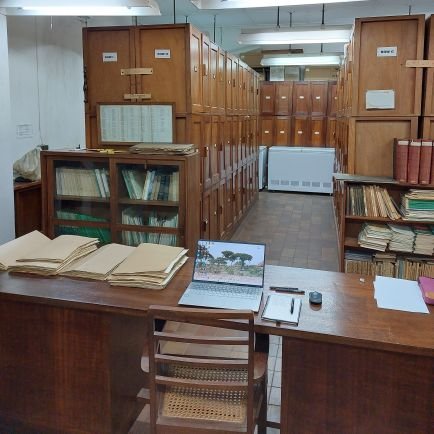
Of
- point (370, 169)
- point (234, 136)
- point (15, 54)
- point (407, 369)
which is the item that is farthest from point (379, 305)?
point (15, 54)

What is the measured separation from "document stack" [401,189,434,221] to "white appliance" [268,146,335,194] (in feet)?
19.6

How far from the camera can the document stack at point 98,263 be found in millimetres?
2266

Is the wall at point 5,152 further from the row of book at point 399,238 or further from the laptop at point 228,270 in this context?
the row of book at point 399,238

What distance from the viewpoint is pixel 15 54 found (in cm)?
566

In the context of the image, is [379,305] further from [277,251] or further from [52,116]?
[52,116]

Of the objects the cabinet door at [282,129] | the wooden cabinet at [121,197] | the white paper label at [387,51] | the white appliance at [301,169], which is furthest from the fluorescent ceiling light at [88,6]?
the cabinet door at [282,129]

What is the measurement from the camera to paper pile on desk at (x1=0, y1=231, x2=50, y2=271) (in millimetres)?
2357

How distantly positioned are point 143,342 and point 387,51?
288 centimetres

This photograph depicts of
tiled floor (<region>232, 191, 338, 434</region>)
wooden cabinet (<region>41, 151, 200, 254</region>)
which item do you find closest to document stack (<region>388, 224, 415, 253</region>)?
tiled floor (<region>232, 191, 338, 434</region>)

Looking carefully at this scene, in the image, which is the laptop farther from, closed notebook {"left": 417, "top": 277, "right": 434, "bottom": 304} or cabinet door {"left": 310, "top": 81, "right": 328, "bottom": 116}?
cabinet door {"left": 310, "top": 81, "right": 328, "bottom": 116}

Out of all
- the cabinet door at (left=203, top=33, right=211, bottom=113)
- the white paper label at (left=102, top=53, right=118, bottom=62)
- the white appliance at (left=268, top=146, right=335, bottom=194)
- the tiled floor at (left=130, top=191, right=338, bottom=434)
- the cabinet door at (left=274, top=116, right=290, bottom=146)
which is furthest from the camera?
the cabinet door at (left=274, top=116, right=290, bottom=146)

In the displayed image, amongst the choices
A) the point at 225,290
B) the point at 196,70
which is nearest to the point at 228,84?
the point at 196,70

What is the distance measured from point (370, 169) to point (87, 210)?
2.31 m

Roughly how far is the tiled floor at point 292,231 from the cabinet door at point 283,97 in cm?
195
